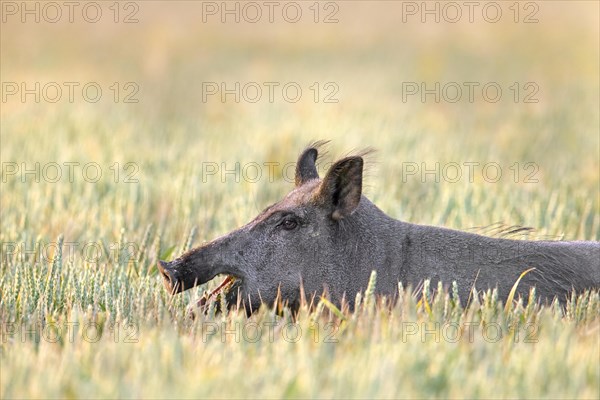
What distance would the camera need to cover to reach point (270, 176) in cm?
1239

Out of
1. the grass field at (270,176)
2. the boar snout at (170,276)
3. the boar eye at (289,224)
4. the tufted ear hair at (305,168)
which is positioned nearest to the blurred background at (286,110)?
the grass field at (270,176)

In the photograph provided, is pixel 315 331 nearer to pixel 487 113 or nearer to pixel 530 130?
pixel 530 130

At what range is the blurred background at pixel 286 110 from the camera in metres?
10.4

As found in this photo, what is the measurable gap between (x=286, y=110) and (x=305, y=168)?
32.4 ft

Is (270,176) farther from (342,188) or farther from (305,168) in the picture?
(342,188)

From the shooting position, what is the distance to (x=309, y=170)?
7.26 meters

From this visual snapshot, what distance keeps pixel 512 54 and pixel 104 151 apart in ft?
43.5

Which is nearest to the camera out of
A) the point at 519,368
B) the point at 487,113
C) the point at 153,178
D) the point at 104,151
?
the point at 519,368

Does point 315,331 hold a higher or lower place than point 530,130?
lower

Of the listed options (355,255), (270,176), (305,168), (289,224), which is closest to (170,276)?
(289,224)

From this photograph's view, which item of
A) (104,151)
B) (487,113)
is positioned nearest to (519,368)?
(104,151)

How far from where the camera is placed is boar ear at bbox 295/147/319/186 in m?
7.19

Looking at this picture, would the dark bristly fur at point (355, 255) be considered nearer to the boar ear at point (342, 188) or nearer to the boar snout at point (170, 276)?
the boar ear at point (342, 188)

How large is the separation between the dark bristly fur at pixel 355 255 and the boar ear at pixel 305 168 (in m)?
0.46
